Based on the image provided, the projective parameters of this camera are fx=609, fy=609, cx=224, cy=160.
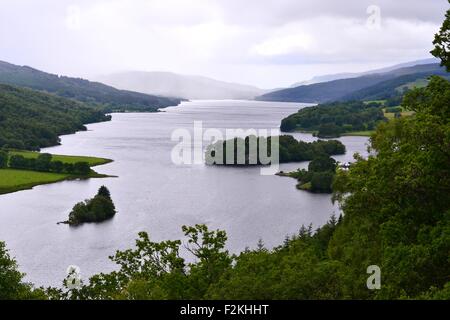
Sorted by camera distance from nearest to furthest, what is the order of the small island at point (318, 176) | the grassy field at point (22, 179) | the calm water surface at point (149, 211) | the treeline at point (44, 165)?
the calm water surface at point (149, 211) → the grassy field at point (22, 179) → the small island at point (318, 176) → the treeline at point (44, 165)

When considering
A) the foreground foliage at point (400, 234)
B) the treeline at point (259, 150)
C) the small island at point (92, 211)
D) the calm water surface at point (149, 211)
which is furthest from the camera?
the treeline at point (259, 150)

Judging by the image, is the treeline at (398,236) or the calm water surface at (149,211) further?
the calm water surface at (149,211)

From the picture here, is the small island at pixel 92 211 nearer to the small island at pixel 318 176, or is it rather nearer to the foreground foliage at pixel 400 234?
the small island at pixel 318 176

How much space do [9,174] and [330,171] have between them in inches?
2183

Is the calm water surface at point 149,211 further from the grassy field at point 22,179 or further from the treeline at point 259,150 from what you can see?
the treeline at point 259,150

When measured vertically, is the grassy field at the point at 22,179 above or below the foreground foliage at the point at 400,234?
below

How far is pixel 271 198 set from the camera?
8538cm

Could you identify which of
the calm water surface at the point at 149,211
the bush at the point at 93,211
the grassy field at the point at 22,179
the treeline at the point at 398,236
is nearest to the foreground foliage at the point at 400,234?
the treeline at the point at 398,236

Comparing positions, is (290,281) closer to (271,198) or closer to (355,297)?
(355,297)

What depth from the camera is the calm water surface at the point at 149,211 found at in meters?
56.4

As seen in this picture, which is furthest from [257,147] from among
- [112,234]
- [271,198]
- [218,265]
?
[218,265]

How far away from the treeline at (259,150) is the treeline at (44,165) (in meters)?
26.5

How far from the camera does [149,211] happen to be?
74.4 meters

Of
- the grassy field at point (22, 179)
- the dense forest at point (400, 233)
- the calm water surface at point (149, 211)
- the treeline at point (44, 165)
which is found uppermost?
the dense forest at point (400, 233)
